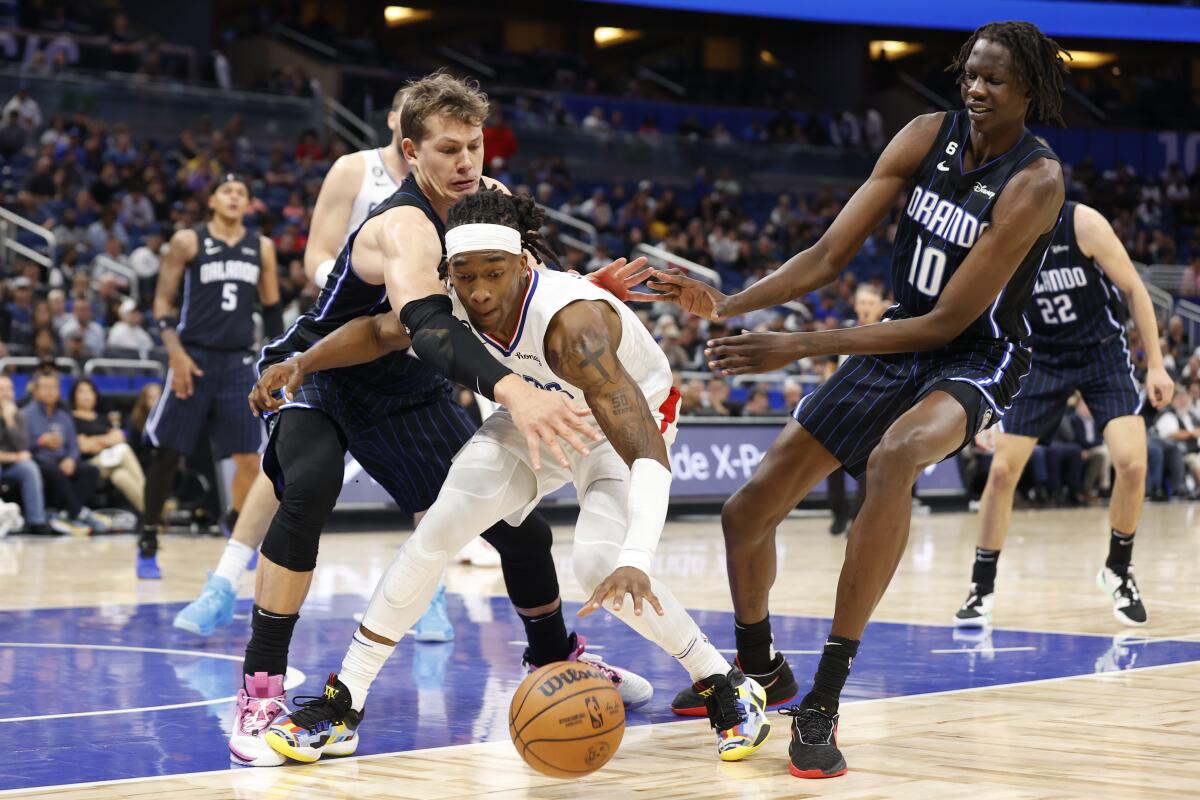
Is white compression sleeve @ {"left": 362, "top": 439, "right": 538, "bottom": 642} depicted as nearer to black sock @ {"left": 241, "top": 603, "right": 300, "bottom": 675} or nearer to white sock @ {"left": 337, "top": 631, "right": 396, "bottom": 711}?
white sock @ {"left": 337, "top": 631, "right": 396, "bottom": 711}

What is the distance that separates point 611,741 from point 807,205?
79.5 feet

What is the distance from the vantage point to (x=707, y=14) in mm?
35875

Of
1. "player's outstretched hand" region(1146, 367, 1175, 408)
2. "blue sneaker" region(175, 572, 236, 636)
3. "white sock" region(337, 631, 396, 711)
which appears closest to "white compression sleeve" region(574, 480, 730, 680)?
"white sock" region(337, 631, 396, 711)

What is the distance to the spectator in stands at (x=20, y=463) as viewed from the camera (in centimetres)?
1200

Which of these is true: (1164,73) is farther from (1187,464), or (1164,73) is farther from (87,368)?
(87,368)

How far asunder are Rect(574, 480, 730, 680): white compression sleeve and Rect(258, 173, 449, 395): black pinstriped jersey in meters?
0.90

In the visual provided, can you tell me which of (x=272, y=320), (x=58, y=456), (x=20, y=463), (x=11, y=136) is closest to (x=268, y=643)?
(x=272, y=320)

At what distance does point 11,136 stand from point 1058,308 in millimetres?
15183

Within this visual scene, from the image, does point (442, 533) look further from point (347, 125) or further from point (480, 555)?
point (347, 125)

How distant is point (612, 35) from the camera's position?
35.4 m

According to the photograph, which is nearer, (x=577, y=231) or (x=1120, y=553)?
(x=1120, y=553)

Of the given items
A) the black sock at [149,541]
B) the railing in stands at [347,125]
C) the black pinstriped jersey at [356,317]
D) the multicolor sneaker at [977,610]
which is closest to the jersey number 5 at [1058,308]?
the multicolor sneaker at [977,610]

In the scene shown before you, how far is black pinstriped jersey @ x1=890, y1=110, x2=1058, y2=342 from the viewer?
4691 millimetres

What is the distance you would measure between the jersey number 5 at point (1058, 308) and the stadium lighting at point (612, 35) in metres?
29.0
